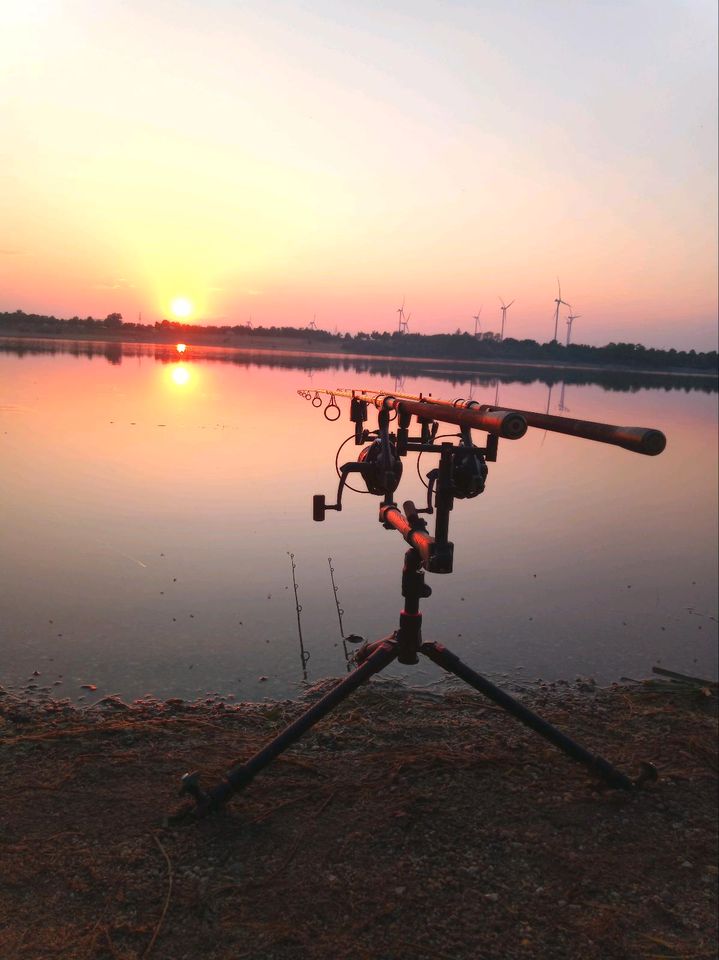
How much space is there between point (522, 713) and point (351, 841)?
126 cm

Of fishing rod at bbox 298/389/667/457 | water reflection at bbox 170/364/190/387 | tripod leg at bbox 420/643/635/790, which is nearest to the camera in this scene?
fishing rod at bbox 298/389/667/457

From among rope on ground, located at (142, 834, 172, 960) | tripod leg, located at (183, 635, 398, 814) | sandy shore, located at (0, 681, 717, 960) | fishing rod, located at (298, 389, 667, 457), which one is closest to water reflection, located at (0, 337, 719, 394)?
sandy shore, located at (0, 681, 717, 960)

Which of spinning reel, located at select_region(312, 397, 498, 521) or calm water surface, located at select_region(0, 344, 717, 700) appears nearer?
spinning reel, located at select_region(312, 397, 498, 521)

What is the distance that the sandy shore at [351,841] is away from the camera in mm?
3408

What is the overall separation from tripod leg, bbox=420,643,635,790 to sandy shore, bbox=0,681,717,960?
202mm

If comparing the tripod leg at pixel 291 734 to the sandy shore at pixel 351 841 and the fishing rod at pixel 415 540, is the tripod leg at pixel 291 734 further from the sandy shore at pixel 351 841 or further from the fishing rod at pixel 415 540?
the sandy shore at pixel 351 841

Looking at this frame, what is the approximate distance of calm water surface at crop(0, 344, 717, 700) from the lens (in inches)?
269

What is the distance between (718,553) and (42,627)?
10.8m

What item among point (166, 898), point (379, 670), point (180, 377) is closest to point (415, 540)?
point (379, 670)

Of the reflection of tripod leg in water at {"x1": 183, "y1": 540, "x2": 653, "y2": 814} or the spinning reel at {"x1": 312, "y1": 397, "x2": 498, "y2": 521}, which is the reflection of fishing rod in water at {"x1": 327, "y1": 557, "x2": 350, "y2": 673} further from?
the spinning reel at {"x1": 312, "y1": 397, "x2": 498, "y2": 521}

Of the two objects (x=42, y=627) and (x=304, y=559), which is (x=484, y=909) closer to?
(x=42, y=627)

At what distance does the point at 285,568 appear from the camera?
31.0 feet

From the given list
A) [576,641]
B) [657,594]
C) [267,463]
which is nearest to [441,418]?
[576,641]

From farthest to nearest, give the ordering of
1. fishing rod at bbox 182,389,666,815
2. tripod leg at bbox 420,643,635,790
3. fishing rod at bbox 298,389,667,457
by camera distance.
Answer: tripod leg at bbox 420,643,635,790 < fishing rod at bbox 182,389,666,815 < fishing rod at bbox 298,389,667,457
